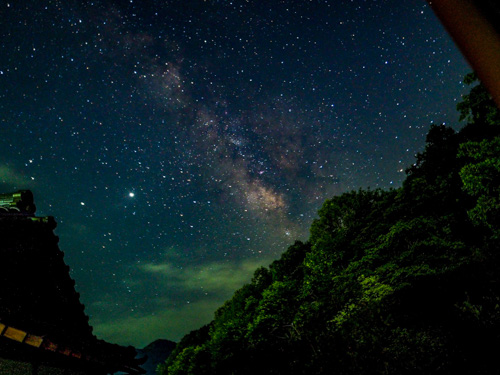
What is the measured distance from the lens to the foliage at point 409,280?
36.7 feet

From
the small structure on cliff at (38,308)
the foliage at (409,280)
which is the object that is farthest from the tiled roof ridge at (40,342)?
the foliage at (409,280)

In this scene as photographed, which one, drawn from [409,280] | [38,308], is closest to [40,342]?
[38,308]

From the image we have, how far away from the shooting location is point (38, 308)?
4.57m

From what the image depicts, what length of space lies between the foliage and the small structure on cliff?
10510mm

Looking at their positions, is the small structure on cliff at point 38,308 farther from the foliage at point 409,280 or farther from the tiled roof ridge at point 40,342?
the foliage at point 409,280

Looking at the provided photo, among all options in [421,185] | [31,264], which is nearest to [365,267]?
[421,185]

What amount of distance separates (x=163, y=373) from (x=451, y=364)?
53786mm

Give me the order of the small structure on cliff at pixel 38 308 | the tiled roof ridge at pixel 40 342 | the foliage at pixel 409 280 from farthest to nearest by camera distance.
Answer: the foliage at pixel 409 280
the small structure on cliff at pixel 38 308
the tiled roof ridge at pixel 40 342

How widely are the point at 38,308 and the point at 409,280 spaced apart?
14.3 metres

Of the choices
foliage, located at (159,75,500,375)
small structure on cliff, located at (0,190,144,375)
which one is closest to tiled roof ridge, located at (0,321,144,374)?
small structure on cliff, located at (0,190,144,375)

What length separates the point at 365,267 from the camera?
1523cm

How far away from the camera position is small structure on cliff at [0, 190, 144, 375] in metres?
3.57

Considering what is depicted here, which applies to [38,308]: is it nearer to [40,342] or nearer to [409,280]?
[40,342]

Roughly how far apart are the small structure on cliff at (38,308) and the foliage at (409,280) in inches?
414
